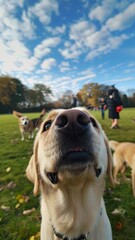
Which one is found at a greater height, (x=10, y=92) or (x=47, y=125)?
(x=10, y=92)

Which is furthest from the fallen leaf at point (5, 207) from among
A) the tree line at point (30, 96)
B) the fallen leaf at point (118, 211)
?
the tree line at point (30, 96)

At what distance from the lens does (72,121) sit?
166 cm

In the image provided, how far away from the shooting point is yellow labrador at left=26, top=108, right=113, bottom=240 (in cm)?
176

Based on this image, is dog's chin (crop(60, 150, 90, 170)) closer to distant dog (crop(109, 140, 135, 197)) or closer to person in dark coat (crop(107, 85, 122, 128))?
distant dog (crop(109, 140, 135, 197))

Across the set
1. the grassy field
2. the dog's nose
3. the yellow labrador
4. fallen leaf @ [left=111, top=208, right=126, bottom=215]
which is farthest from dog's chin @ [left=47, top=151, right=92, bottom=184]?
fallen leaf @ [left=111, top=208, right=126, bottom=215]

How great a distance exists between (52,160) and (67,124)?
0.39m

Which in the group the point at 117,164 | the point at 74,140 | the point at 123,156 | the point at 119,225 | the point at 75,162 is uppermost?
the point at 74,140

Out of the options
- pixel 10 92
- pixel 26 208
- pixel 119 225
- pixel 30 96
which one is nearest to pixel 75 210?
pixel 119 225

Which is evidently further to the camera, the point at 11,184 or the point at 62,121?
the point at 11,184

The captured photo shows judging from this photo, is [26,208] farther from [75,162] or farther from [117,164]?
[75,162]

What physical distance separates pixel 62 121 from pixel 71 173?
0.48 metres

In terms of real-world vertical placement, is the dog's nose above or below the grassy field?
above

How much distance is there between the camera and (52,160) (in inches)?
73.0

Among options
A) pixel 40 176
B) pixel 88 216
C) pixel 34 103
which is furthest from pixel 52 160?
pixel 34 103
